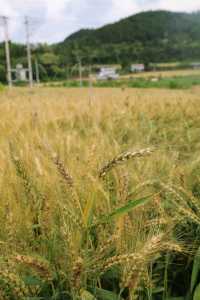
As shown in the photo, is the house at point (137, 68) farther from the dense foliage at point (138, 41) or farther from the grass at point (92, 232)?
the grass at point (92, 232)

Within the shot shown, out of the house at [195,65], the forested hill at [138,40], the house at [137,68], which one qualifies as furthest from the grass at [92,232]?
the house at [137,68]

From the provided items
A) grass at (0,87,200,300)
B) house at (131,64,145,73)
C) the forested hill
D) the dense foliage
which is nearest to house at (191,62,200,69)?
the dense foliage

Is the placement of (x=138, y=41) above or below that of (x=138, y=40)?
below

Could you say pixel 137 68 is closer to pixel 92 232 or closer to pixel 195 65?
pixel 195 65

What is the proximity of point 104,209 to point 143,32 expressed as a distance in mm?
49603

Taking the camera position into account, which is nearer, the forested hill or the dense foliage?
the dense foliage

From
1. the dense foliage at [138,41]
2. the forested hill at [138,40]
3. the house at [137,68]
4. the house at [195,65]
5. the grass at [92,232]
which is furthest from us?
the house at [137,68]

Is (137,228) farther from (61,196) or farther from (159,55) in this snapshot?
(159,55)

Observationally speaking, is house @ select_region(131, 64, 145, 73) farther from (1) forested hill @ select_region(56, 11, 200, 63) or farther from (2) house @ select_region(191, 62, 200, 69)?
(2) house @ select_region(191, 62, 200, 69)

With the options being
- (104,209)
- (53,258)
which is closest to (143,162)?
(104,209)

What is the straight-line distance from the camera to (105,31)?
51.7 meters

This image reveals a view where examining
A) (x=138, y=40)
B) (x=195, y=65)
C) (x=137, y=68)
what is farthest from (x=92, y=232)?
(x=137, y=68)

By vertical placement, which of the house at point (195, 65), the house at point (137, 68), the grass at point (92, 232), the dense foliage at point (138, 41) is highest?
the dense foliage at point (138, 41)

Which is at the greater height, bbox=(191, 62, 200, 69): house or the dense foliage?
the dense foliage
